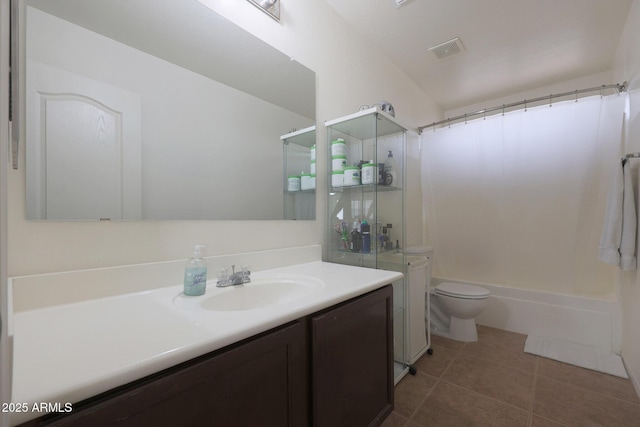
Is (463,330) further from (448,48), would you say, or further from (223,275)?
(448,48)

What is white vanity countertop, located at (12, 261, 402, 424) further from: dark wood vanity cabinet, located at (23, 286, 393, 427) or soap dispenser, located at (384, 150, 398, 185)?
soap dispenser, located at (384, 150, 398, 185)

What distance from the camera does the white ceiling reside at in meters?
1.74

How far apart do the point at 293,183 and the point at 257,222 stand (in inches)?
12.7

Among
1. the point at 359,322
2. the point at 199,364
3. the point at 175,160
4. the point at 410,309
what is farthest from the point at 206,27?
the point at 410,309

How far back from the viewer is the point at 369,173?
5.37 ft

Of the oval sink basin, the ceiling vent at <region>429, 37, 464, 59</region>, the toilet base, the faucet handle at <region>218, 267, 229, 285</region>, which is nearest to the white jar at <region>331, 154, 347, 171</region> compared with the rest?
the oval sink basin

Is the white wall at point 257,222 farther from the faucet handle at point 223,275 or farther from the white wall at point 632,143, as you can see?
the white wall at point 632,143

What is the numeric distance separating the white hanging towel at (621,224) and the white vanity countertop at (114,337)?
1935 mm

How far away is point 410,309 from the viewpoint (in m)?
1.80

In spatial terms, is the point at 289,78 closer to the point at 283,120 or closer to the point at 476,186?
the point at 283,120

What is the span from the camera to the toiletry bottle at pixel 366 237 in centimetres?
164

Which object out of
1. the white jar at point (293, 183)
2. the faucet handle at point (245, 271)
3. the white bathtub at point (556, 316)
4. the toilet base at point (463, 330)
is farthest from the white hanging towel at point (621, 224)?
the faucet handle at point (245, 271)

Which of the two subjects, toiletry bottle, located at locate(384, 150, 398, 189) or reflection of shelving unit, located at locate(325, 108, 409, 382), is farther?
toiletry bottle, located at locate(384, 150, 398, 189)

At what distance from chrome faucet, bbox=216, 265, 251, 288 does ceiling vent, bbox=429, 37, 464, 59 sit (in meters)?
2.28
